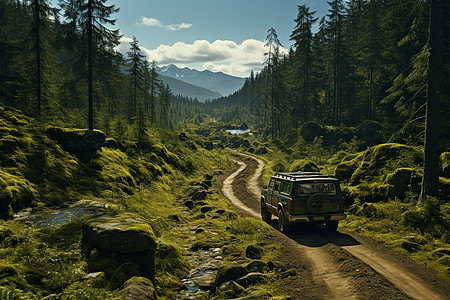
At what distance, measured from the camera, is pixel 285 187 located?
12.7 meters

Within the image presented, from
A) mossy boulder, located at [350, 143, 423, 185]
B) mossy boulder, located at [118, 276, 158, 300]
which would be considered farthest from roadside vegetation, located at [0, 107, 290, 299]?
mossy boulder, located at [350, 143, 423, 185]

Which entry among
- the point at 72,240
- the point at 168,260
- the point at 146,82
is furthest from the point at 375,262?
the point at 146,82

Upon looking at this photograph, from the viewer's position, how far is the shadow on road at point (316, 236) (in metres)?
10.6

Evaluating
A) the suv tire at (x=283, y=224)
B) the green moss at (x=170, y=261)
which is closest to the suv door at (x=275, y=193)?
the suv tire at (x=283, y=224)

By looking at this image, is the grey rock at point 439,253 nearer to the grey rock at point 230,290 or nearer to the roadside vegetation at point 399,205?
the roadside vegetation at point 399,205

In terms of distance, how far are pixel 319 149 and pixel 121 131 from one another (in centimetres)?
2517

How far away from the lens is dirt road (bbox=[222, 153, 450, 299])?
6.64 metres

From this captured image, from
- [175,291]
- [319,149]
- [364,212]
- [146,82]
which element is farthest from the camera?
[146,82]

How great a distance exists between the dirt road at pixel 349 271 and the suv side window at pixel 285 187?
1873 millimetres

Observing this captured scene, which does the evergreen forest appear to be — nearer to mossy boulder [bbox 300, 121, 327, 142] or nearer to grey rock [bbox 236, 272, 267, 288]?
grey rock [bbox 236, 272, 267, 288]

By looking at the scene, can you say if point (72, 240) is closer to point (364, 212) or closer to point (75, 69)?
point (364, 212)

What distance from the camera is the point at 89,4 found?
22.9 m

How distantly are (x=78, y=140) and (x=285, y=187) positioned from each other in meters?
14.8

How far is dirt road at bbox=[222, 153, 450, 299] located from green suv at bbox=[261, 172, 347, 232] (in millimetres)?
730
